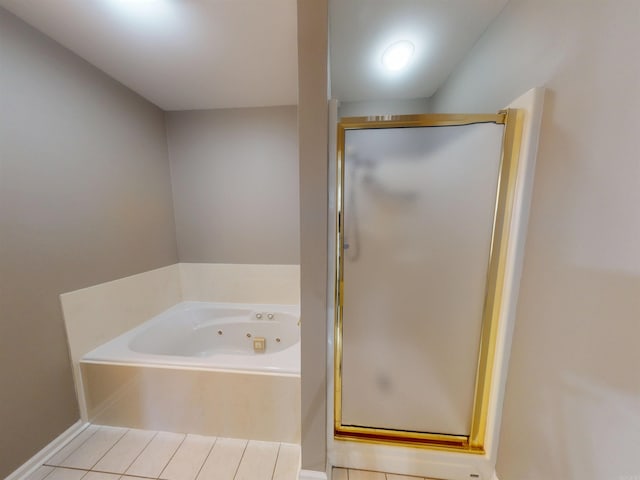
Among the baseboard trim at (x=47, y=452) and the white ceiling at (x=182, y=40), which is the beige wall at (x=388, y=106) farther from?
the baseboard trim at (x=47, y=452)

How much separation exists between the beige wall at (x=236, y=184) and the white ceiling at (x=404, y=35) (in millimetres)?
800

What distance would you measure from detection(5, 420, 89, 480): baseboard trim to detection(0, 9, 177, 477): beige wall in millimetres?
32

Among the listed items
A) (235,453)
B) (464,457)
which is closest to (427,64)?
(464,457)

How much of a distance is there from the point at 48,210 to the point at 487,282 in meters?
2.42

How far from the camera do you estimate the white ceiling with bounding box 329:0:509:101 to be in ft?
3.42

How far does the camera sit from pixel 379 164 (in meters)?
1.02

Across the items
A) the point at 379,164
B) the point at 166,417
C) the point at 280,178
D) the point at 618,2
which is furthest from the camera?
the point at 280,178

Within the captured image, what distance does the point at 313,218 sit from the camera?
90cm

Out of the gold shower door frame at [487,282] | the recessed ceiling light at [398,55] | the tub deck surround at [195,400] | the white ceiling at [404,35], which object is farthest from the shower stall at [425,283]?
the recessed ceiling light at [398,55]

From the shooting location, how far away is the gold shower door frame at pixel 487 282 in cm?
95

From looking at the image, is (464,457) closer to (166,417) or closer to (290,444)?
(290,444)

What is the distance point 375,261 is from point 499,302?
23.7 inches

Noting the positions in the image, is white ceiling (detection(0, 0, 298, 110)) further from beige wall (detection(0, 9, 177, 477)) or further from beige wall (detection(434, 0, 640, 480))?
beige wall (detection(434, 0, 640, 480))

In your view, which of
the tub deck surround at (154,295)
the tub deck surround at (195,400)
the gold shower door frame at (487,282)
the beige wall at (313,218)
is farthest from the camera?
the tub deck surround at (154,295)
